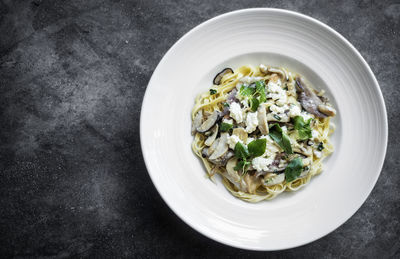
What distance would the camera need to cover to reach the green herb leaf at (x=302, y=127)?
4141 millimetres

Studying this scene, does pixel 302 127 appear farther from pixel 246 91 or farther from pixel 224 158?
pixel 224 158

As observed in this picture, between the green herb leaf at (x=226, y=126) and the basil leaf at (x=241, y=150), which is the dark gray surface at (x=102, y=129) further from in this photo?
the basil leaf at (x=241, y=150)

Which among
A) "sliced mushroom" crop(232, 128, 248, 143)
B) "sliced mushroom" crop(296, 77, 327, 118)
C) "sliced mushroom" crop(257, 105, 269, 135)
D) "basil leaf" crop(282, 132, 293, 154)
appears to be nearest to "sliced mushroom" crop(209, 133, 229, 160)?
"sliced mushroom" crop(232, 128, 248, 143)

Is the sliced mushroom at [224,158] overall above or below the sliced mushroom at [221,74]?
below

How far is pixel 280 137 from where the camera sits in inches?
164

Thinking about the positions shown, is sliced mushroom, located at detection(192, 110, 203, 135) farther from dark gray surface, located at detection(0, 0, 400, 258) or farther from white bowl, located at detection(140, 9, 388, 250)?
dark gray surface, located at detection(0, 0, 400, 258)

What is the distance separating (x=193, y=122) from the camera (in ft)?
14.5

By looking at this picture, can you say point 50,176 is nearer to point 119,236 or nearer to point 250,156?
point 119,236

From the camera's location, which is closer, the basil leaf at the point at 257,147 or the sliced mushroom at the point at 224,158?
the basil leaf at the point at 257,147

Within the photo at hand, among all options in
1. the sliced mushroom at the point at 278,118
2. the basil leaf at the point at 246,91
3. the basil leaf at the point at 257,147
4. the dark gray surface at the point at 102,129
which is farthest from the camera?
the dark gray surface at the point at 102,129

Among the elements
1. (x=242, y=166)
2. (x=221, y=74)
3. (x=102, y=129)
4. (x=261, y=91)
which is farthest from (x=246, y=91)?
(x=102, y=129)

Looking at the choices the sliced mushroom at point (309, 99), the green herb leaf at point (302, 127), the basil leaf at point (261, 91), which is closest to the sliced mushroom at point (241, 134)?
the basil leaf at point (261, 91)

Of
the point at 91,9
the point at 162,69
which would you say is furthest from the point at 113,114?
the point at 91,9

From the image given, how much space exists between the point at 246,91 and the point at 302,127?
2.53 ft
